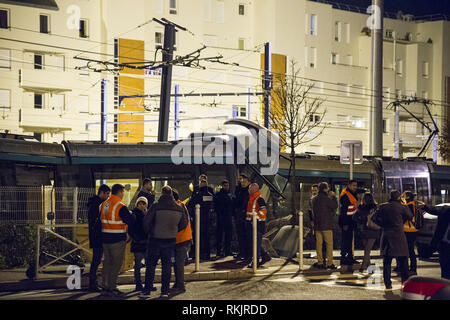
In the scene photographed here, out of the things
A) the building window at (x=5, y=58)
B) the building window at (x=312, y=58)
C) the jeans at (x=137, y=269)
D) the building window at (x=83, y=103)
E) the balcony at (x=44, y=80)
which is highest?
the building window at (x=312, y=58)

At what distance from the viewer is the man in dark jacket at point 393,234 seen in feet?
41.9

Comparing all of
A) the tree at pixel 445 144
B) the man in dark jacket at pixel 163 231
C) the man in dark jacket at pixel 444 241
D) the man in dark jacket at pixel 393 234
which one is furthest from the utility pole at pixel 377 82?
the tree at pixel 445 144

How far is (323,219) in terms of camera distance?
16016 mm

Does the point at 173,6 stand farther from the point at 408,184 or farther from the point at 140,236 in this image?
the point at 140,236

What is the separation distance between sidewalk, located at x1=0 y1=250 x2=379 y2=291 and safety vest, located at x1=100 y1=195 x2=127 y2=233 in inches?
68.4

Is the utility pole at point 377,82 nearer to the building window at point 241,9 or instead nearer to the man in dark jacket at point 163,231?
the man in dark jacket at point 163,231

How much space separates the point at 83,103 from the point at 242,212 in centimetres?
3395

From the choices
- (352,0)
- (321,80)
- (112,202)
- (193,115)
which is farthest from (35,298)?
(352,0)

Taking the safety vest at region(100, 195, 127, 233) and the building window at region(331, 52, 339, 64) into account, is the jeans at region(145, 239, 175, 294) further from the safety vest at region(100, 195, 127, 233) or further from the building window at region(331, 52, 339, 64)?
the building window at region(331, 52, 339, 64)

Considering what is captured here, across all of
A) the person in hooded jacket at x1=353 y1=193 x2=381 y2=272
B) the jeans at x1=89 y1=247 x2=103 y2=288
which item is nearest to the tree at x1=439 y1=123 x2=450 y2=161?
the person in hooded jacket at x1=353 y1=193 x2=381 y2=272

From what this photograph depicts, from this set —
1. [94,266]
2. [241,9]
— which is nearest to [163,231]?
[94,266]

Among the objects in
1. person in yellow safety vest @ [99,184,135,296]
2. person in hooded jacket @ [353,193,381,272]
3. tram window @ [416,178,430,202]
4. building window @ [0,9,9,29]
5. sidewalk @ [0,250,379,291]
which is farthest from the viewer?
building window @ [0,9,9,29]

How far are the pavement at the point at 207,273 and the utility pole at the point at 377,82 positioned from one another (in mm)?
15350

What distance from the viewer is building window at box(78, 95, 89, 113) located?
4881 centimetres
